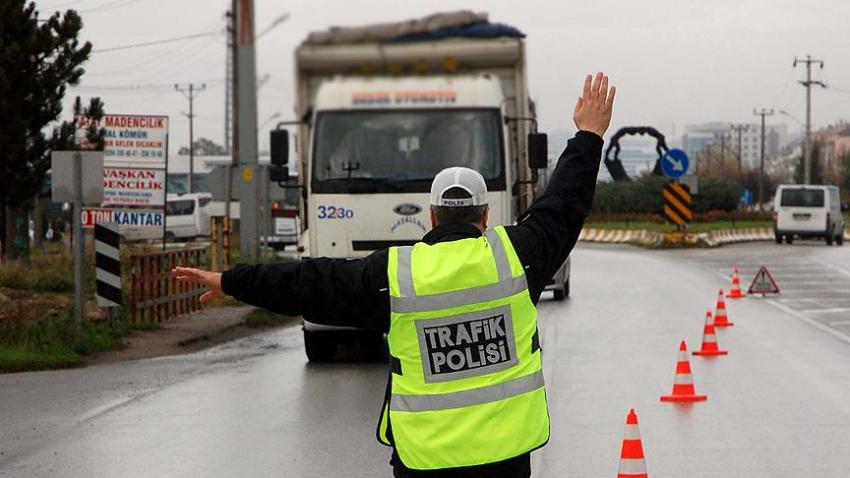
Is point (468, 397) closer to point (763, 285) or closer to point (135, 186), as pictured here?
point (135, 186)

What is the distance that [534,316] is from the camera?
502cm

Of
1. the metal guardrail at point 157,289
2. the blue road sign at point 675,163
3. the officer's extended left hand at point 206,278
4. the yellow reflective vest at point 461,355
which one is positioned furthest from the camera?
the blue road sign at point 675,163

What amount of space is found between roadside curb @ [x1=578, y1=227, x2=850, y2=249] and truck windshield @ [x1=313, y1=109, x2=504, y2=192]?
35601 mm

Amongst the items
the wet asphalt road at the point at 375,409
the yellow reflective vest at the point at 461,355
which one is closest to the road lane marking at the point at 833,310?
the wet asphalt road at the point at 375,409

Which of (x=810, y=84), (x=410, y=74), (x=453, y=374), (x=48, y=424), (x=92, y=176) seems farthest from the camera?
(x=810, y=84)

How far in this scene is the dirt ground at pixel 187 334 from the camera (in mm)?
18106

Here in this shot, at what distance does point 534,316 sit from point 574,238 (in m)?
0.29

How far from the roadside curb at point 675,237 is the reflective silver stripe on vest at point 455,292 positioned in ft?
156

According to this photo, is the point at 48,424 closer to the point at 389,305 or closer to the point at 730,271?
the point at 389,305

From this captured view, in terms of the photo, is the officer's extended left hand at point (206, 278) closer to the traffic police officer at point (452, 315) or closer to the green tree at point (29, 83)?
the traffic police officer at point (452, 315)

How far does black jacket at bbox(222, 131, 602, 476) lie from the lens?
16.1 ft

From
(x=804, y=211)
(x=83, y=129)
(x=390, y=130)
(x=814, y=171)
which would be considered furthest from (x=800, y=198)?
(x=814, y=171)

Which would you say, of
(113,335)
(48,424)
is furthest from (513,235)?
(113,335)

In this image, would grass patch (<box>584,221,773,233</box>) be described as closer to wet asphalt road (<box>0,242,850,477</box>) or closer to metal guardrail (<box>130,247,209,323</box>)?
metal guardrail (<box>130,247,209,323</box>)
